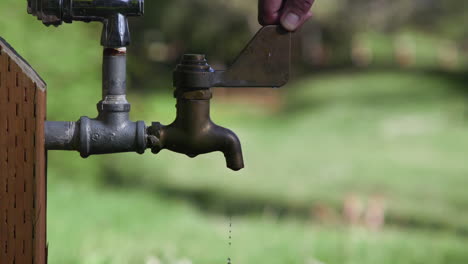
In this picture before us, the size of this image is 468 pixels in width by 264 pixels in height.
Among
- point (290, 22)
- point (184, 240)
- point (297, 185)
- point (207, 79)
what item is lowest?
point (184, 240)

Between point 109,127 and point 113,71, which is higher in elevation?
point 113,71

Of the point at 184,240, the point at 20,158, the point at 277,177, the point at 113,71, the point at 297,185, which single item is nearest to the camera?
the point at 20,158

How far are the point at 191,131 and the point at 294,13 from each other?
1.49ft

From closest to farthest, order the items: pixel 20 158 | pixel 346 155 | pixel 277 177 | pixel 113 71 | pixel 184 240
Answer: pixel 20 158, pixel 113 71, pixel 184 240, pixel 277 177, pixel 346 155

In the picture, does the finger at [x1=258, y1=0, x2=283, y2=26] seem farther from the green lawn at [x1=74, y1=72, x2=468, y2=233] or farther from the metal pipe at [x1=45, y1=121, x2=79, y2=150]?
the green lawn at [x1=74, y1=72, x2=468, y2=233]

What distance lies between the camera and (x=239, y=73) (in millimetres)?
2348

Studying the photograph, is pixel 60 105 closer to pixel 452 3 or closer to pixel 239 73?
pixel 239 73

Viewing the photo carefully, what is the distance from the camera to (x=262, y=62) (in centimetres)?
235

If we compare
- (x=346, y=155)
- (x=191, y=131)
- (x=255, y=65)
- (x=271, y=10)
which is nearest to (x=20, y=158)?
(x=191, y=131)

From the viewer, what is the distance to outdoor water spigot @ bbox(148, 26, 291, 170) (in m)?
2.33

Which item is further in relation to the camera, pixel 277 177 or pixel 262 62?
pixel 277 177

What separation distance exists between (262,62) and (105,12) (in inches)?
18.4

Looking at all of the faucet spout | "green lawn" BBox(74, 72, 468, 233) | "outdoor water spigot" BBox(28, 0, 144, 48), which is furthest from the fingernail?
"green lawn" BBox(74, 72, 468, 233)

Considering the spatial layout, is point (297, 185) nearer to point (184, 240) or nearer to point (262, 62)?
point (184, 240)
